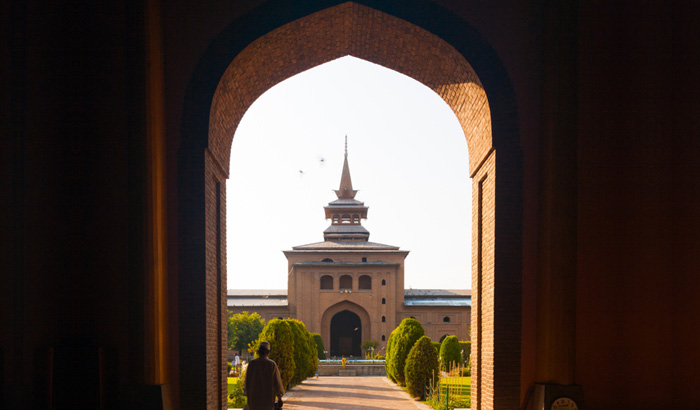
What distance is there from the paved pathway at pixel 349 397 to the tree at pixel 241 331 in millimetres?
13099

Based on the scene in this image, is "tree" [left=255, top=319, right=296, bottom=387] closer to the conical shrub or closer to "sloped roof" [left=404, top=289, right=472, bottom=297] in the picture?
the conical shrub

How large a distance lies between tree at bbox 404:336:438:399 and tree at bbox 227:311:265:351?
17.8m

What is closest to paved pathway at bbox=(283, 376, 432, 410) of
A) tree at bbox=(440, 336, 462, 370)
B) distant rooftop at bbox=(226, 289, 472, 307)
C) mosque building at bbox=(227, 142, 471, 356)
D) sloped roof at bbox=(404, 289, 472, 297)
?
tree at bbox=(440, 336, 462, 370)

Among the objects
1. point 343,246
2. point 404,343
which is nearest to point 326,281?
point 343,246

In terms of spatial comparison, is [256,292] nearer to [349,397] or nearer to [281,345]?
[281,345]

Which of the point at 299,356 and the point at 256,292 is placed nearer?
the point at 299,356

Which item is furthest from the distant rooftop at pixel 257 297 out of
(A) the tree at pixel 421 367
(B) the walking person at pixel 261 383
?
(B) the walking person at pixel 261 383

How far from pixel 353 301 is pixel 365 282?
1438mm

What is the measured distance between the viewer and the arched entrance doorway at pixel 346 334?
3400cm

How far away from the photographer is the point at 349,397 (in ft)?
44.9

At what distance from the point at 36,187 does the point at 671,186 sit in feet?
17.8

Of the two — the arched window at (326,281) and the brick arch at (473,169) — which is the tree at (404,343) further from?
the arched window at (326,281)

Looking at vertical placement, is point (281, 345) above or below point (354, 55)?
below

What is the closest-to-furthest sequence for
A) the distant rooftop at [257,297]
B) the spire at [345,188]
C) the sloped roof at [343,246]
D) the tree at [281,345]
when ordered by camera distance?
the tree at [281,345] → the sloped roof at [343,246] → the distant rooftop at [257,297] → the spire at [345,188]
